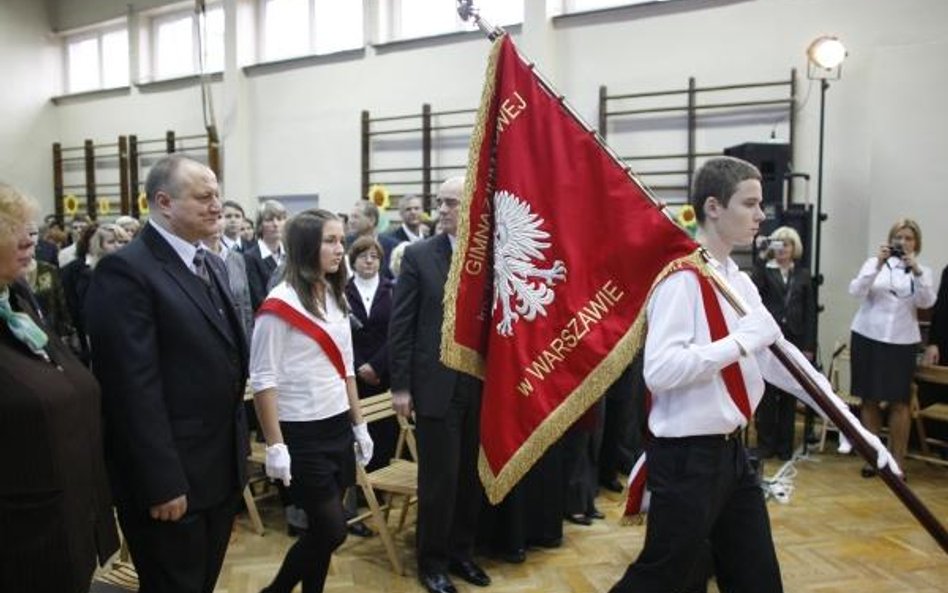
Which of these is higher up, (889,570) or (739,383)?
(739,383)

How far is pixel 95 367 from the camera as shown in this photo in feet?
6.51

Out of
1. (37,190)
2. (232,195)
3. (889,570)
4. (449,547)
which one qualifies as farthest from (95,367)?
(37,190)

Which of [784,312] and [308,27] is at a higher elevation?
[308,27]

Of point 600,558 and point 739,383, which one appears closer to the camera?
point 739,383

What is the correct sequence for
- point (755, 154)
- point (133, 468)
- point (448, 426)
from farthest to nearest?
1. point (755, 154)
2. point (448, 426)
3. point (133, 468)

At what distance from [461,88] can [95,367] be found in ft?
24.6

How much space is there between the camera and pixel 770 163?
6605 millimetres

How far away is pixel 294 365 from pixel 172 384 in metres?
0.66

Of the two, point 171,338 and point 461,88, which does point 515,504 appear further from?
point 461,88

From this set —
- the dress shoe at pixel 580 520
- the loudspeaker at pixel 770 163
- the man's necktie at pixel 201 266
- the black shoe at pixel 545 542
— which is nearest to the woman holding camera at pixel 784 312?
the loudspeaker at pixel 770 163

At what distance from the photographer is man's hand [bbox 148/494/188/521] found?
6.36 ft

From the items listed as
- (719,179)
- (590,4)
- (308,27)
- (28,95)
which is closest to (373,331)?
(719,179)

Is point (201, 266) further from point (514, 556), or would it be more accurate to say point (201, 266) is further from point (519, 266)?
point (514, 556)

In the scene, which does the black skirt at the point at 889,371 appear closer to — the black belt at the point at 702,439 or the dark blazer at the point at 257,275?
the black belt at the point at 702,439
